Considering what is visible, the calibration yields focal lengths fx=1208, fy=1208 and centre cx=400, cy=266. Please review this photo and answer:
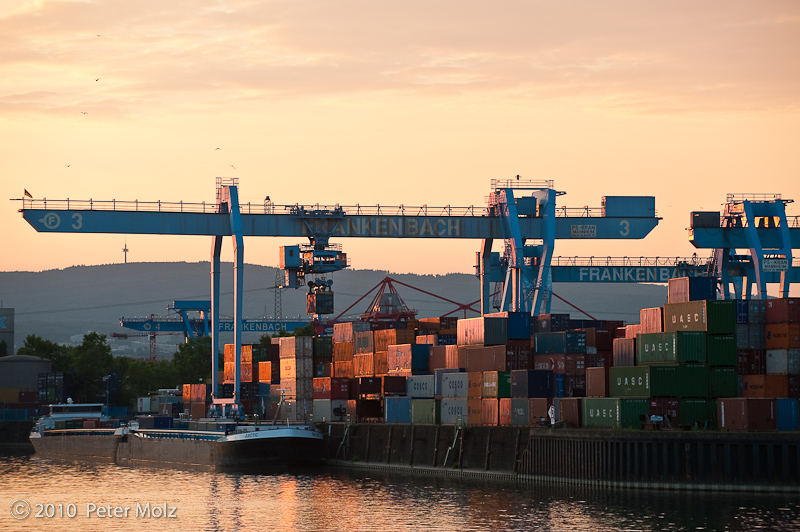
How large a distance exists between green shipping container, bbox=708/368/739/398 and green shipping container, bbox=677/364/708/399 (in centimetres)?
38

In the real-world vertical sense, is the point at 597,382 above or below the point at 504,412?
above

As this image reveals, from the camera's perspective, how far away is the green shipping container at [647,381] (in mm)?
69188

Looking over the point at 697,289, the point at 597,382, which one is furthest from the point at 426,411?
the point at 697,289

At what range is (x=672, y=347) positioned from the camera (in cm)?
7031

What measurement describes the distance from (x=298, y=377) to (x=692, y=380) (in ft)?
132

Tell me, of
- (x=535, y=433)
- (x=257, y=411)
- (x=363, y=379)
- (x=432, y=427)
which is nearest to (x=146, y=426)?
(x=257, y=411)

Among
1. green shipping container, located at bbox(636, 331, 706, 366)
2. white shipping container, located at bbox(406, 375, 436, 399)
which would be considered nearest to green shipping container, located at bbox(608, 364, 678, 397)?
green shipping container, located at bbox(636, 331, 706, 366)

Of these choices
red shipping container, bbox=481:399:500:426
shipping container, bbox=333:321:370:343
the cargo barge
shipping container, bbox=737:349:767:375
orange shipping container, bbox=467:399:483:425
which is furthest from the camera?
shipping container, bbox=333:321:370:343

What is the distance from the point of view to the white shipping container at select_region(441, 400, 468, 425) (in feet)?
273

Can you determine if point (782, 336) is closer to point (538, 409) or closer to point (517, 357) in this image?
point (538, 409)

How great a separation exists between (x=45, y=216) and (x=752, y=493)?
178 feet

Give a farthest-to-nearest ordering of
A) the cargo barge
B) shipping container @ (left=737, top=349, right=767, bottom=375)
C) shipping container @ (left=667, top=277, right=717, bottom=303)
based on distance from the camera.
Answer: the cargo barge
shipping container @ (left=667, top=277, right=717, bottom=303)
shipping container @ (left=737, top=349, right=767, bottom=375)

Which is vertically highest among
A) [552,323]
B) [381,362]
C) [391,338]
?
[552,323]

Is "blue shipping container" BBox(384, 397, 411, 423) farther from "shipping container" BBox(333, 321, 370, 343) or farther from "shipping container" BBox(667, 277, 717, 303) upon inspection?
"shipping container" BBox(667, 277, 717, 303)
